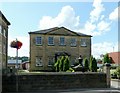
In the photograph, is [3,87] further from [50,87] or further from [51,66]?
[51,66]

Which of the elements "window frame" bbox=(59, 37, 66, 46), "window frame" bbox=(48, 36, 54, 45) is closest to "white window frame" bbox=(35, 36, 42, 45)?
"window frame" bbox=(48, 36, 54, 45)

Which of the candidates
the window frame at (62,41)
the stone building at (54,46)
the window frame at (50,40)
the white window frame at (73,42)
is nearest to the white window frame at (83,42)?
the stone building at (54,46)

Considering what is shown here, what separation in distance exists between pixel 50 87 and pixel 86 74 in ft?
10.7

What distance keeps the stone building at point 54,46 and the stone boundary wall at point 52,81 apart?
1012 inches

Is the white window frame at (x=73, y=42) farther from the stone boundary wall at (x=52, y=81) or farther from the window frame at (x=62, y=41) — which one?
the stone boundary wall at (x=52, y=81)

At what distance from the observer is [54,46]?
161 ft

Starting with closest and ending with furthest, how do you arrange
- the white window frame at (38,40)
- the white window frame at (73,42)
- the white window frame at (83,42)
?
the white window frame at (38,40) < the white window frame at (73,42) < the white window frame at (83,42)

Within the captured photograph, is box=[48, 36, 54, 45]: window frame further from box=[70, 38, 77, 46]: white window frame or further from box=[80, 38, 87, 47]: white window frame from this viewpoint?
box=[80, 38, 87, 47]: white window frame

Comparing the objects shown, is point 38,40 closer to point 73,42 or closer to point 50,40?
point 50,40

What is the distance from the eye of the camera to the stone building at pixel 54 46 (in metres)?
47.9

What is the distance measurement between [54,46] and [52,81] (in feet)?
90.1

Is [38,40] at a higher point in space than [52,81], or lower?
higher

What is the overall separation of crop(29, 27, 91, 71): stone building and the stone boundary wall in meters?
25.7

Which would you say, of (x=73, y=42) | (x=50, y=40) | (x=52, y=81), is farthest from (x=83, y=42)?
(x=52, y=81)
